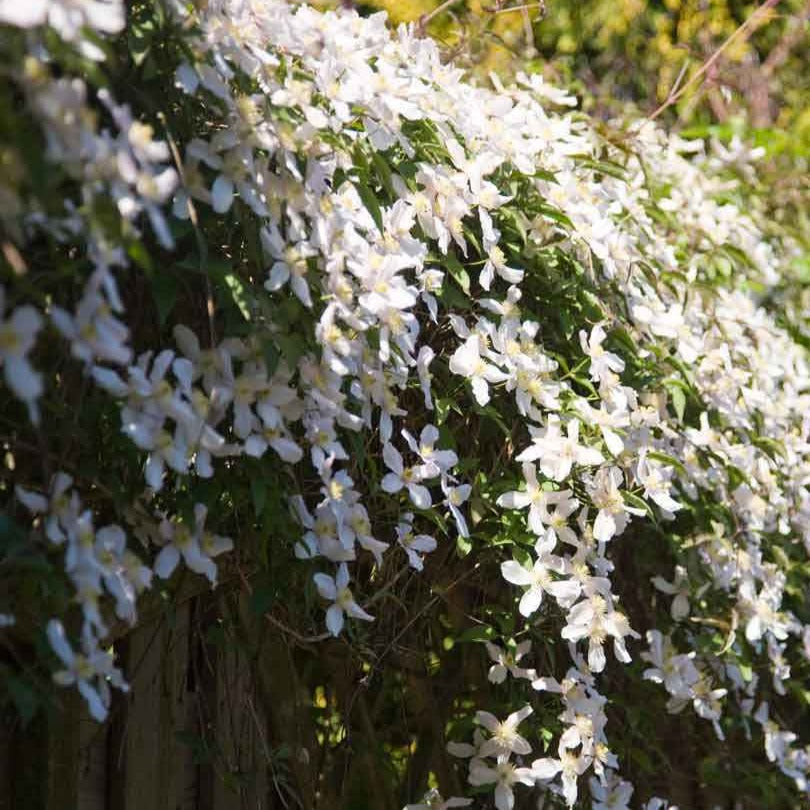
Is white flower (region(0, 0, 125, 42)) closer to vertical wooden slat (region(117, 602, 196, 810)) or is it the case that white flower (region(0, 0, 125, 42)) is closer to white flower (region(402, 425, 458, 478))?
white flower (region(402, 425, 458, 478))

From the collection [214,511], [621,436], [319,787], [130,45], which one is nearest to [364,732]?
[319,787]

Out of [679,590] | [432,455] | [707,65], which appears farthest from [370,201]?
[707,65]

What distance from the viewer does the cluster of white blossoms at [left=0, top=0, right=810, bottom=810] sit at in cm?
116

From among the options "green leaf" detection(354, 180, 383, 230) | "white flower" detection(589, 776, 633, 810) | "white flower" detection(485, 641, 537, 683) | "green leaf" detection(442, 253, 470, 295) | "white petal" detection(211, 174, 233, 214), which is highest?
"white petal" detection(211, 174, 233, 214)

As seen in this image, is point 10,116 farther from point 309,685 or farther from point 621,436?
point 309,685

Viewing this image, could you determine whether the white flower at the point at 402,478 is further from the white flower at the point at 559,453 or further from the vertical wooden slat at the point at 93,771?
the vertical wooden slat at the point at 93,771

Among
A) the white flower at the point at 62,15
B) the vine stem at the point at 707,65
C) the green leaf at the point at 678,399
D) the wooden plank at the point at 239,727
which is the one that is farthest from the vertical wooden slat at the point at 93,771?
the vine stem at the point at 707,65

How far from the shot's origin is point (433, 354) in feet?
5.37

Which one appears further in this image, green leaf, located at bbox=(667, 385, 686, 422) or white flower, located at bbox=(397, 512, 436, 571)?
green leaf, located at bbox=(667, 385, 686, 422)

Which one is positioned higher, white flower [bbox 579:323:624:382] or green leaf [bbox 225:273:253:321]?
green leaf [bbox 225:273:253:321]

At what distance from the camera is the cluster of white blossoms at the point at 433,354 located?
3.79ft

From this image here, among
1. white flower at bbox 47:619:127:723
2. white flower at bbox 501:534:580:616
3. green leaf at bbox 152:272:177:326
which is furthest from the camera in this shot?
white flower at bbox 501:534:580:616

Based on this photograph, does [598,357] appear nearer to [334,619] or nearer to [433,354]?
[433,354]

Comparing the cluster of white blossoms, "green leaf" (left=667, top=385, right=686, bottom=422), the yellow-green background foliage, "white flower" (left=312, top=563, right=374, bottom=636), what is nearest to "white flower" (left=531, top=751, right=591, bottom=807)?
the cluster of white blossoms
